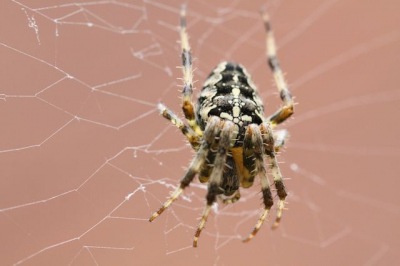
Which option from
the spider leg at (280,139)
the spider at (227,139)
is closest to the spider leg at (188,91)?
the spider at (227,139)

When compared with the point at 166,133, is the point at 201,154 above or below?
below

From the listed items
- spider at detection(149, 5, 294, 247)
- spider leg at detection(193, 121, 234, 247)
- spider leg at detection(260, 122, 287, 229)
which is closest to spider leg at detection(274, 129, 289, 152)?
spider at detection(149, 5, 294, 247)

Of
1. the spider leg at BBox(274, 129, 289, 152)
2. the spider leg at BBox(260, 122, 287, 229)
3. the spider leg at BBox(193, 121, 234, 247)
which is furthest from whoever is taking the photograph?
the spider leg at BBox(274, 129, 289, 152)

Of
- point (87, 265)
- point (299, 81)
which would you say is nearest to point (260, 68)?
point (299, 81)

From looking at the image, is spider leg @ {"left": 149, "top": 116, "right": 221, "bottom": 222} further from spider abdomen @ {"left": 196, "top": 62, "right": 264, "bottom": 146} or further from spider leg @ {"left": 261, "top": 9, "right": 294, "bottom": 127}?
spider leg @ {"left": 261, "top": 9, "right": 294, "bottom": 127}

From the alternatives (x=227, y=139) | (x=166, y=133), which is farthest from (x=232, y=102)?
(x=166, y=133)

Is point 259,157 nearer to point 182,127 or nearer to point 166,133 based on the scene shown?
point 182,127
